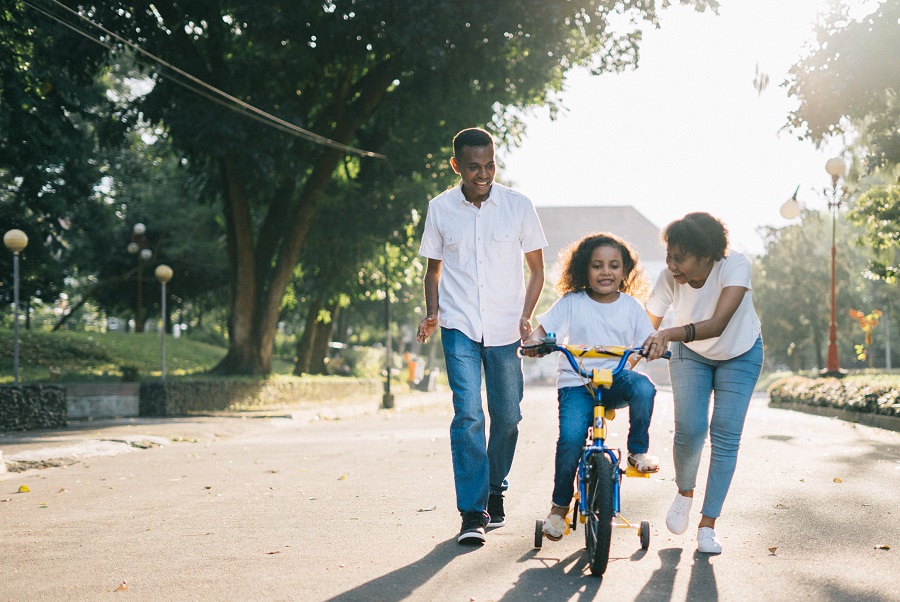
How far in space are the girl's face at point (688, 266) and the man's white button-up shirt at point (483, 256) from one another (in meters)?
0.84

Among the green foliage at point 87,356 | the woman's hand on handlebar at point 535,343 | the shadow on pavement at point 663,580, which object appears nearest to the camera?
the shadow on pavement at point 663,580

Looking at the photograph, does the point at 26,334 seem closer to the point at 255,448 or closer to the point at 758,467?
the point at 255,448

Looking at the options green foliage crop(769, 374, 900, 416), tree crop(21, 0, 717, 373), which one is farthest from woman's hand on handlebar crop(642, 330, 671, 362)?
tree crop(21, 0, 717, 373)

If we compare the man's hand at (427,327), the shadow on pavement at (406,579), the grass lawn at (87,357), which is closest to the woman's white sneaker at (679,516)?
the shadow on pavement at (406,579)

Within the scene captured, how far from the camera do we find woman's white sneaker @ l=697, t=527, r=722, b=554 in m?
5.38

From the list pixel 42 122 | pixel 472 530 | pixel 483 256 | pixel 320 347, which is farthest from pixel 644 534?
pixel 320 347

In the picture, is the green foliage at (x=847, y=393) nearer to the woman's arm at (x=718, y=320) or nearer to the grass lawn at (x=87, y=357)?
the woman's arm at (x=718, y=320)

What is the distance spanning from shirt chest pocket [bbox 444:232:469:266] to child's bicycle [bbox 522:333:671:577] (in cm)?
101

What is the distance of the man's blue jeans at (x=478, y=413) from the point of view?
5.79 metres

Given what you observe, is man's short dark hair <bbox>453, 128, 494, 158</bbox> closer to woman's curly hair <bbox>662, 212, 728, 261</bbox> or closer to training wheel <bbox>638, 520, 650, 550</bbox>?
woman's curly hair <bbox>662, 212, 728, 261</bbox>

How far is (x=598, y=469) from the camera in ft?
15.9

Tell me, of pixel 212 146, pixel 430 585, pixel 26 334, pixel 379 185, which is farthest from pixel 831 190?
pixel 430 585

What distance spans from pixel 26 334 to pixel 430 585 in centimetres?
2563

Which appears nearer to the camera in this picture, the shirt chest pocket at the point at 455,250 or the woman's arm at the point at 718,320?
the woman's arm at the point at 718,320
